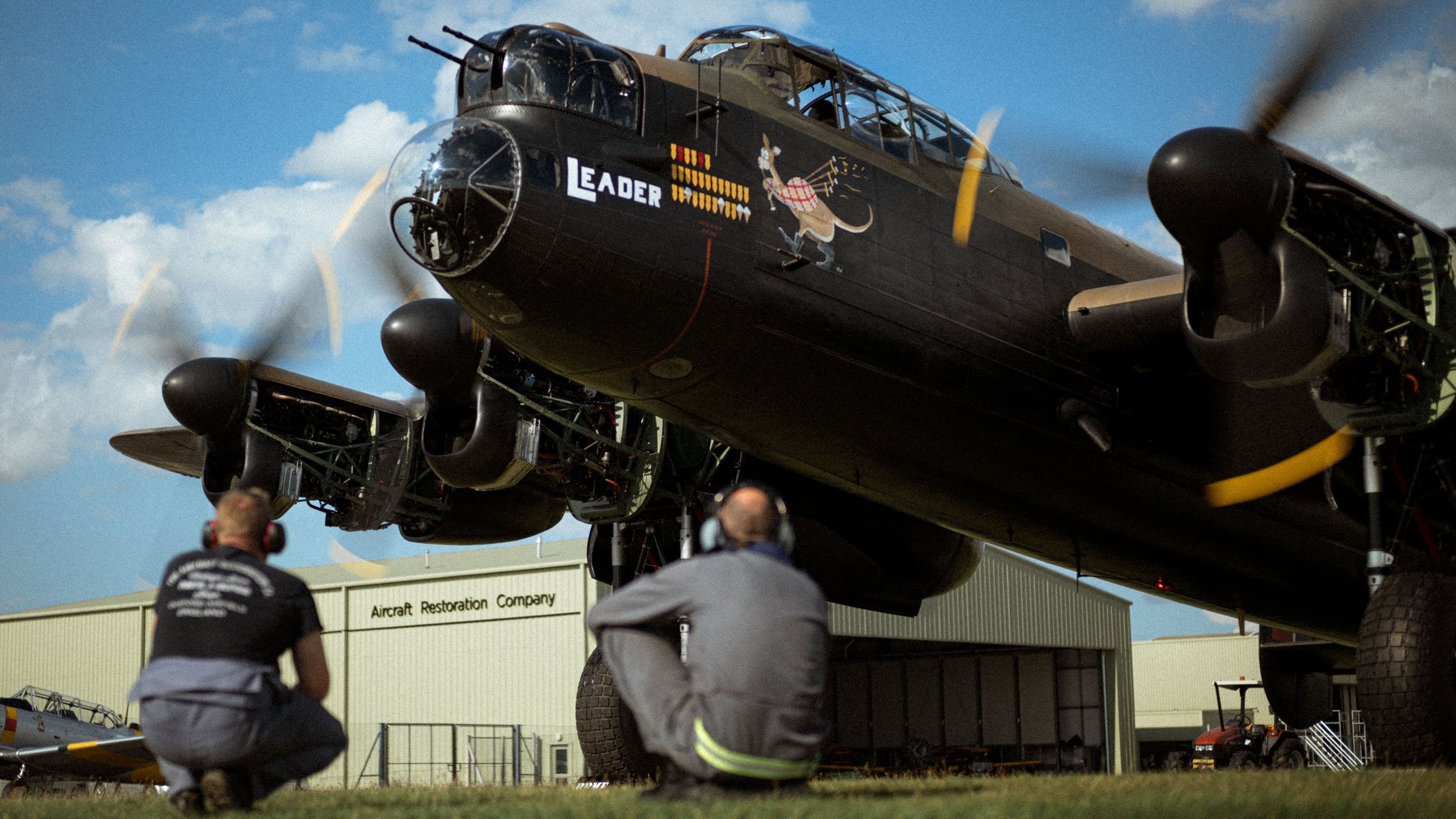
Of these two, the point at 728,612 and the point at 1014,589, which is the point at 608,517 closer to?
the point at 728,612

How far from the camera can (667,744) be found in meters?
4.93

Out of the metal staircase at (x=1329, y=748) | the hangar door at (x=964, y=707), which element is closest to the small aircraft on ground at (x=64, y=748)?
the hangar door at (x=964, y=707)

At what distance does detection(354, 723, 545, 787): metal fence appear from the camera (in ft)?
112

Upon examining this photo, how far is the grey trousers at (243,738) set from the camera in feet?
16.3

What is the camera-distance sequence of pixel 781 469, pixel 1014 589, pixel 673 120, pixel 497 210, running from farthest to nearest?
pixel 1014 589 < pixel 781 469 < pixel 673 120 < pixel 497 210

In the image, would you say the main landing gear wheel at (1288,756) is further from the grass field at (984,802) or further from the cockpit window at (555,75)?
the cockpit window at (555,75)

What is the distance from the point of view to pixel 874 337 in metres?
11.7

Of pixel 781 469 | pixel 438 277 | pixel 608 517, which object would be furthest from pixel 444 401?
pixel 438 277

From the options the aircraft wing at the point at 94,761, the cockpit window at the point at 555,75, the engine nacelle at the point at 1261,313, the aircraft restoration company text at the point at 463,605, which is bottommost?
the aircraft wing at the point at 94,761

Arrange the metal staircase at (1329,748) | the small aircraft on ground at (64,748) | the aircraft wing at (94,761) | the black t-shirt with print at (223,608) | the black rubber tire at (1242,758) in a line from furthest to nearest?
1. the metal staircase at (1329,748)
2. the black rubber tire at (1242,758)
3. the small aircraft on ground at (64,748)
4. the aircraft wing at (94,761)
5. the black t-shirt with print at (223,608)

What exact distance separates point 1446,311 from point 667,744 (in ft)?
29.9

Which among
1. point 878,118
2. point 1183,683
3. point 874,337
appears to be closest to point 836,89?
point 878,118

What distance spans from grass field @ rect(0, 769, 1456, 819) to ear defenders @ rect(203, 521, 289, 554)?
1.06 metres

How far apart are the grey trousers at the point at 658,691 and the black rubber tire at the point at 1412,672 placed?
7.77 meters
